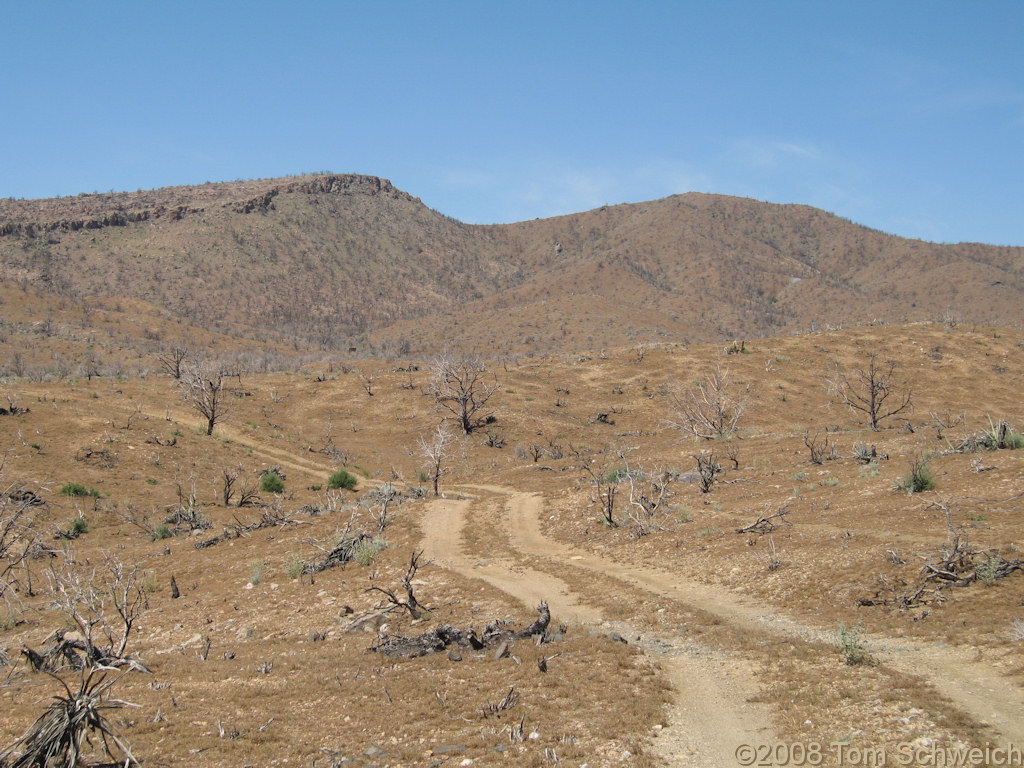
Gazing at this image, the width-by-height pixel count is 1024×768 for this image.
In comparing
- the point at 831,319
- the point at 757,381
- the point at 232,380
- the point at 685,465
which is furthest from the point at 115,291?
the point at 831,319

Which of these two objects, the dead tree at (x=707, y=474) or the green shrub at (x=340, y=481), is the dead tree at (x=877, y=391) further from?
the green shrub at (x=340, y=481)

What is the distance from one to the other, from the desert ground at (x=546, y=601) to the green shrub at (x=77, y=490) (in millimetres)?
84

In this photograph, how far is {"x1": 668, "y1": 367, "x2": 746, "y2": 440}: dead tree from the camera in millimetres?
29312

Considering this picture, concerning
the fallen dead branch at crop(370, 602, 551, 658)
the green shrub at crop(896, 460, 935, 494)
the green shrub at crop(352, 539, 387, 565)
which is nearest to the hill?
the green shrub at crop(352, 539, 387, 565)

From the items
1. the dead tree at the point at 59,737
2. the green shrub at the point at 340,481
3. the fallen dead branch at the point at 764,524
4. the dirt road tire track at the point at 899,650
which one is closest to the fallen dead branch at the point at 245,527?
the dirt road tire track at the point at 899,650

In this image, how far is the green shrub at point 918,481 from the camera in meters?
14.1

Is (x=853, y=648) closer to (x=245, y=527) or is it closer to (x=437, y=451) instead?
(x=245, y=527)

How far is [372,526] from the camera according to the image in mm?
18094

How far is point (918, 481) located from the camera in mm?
14172

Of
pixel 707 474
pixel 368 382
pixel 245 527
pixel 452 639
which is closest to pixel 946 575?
pixel 452 639

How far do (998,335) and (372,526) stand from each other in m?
55.8

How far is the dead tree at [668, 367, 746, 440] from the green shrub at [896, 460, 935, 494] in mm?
12758

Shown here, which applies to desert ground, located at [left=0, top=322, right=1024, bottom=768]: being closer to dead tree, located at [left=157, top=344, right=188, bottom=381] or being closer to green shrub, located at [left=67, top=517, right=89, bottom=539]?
green shrub, located at [left=67, top=517, right=89, bottom=539]

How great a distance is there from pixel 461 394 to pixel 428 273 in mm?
94933
